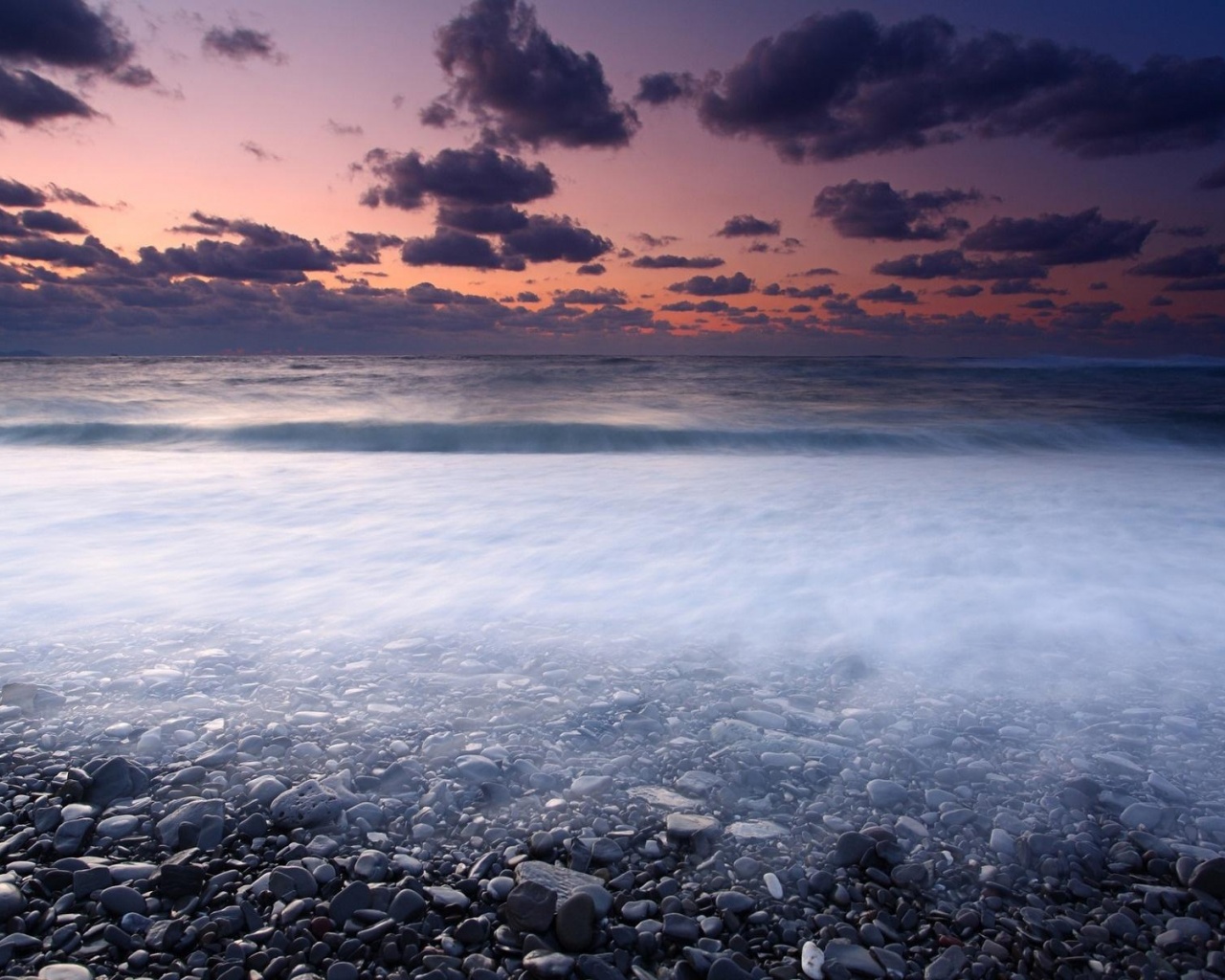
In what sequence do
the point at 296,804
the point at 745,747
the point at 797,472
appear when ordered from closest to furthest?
the point at 296,804
the point at 745,747
the point at 797,472

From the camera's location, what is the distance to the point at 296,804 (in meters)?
2.11

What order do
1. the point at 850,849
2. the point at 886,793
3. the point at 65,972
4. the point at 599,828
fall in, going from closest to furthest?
the point at 65,972
the point at 850,849
the point at 599,828
the point at 886,793

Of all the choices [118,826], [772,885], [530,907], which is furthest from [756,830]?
[118,826]

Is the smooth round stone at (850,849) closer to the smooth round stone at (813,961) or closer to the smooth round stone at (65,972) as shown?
the smooth round stone at (813,961)

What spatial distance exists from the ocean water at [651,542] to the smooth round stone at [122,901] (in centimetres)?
170

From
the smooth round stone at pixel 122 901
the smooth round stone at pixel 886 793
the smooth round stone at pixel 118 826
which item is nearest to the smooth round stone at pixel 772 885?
the smooth round stone at pixel 886 793

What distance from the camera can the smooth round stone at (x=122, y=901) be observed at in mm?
1724

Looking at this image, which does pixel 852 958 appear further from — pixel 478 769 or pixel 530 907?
pixel 478 769

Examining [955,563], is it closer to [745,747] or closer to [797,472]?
[745,747]

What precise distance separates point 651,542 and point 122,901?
13.2ft

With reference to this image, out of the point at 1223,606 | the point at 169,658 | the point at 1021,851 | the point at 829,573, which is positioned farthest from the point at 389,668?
the point at 1223,606

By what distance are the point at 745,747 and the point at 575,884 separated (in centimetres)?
87

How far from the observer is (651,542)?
5.45 m

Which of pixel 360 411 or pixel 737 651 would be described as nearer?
pixel 737 651
